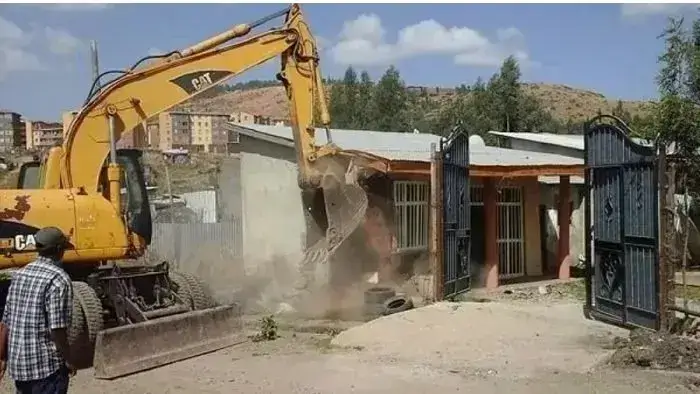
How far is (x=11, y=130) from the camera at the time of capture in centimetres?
3312

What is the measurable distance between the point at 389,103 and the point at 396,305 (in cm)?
4420

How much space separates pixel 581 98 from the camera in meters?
A: 88.3

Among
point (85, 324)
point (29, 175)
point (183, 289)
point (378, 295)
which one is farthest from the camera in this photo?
point (378, 295)

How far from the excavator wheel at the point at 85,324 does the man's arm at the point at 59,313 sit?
4.87m

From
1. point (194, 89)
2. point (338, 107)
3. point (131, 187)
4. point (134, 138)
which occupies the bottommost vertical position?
point (131, 187)

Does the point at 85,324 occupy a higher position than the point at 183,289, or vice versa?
the point at 183,289

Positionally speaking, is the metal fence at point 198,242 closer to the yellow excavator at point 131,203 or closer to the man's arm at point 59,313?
the yellow excavator at point 131,203

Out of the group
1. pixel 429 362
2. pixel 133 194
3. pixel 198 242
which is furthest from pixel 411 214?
pixel 429 362

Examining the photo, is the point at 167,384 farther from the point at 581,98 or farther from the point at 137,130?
the point at 581,98

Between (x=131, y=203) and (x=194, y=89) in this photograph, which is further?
(x=194, y=89)

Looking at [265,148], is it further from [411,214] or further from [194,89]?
[194,89]

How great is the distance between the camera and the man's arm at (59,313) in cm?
545

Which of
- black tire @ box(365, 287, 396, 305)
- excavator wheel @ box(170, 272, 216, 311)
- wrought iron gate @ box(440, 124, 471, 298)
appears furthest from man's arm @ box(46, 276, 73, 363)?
wrought iron gate @ box(440, 124, 471, 298)

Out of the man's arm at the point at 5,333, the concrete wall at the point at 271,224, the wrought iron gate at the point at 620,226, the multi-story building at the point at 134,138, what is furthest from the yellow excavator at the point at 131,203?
the concrete wall at the point at 271,224
